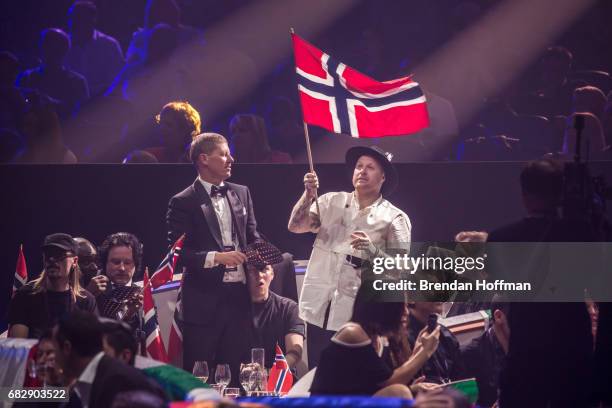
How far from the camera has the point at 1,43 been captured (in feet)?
34.7

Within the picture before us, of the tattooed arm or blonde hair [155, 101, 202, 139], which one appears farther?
blonde hair [155, 101, 202, 139]

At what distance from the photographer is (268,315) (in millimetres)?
8148

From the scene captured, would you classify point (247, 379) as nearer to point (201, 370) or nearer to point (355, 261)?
point (201, 370)

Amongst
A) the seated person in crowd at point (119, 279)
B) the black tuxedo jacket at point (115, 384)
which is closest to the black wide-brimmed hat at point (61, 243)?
the seated person in crowd at point (119, 279)

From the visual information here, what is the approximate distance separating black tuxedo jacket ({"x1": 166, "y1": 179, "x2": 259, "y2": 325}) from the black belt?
32.5 inches

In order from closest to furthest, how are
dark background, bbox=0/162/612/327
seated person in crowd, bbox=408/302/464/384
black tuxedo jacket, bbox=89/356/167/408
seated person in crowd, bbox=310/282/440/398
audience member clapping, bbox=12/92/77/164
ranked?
1. black tuxedo jacket, bbox=89/356/167/408
2. seated person in crowd, bbox=310/282/440/398
3. seated person in crowd, bbox=408/302/464/384
4. dark background, bbox=0/162/612/327
5. audience member clapping, bbox=12/92/77/164

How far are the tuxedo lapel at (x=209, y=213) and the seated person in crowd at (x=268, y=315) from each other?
10.5 inches

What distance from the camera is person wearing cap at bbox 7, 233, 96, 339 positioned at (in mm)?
7172

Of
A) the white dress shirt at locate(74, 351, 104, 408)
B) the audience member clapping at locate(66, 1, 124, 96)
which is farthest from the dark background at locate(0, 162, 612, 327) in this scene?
the white dress shirt at locate(74, 351, 104, 408)

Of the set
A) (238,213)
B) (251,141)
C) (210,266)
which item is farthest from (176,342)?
(251,141)

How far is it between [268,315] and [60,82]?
3.18m

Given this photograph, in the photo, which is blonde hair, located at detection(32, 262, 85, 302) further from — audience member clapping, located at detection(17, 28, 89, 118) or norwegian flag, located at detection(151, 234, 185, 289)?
audience member clapping, located at detection(17, 28, 89, 118)

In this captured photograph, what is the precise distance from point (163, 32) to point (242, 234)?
254cm

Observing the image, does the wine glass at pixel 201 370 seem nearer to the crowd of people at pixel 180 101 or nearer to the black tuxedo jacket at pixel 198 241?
the black tuxedo jacket at pixel 198 241
